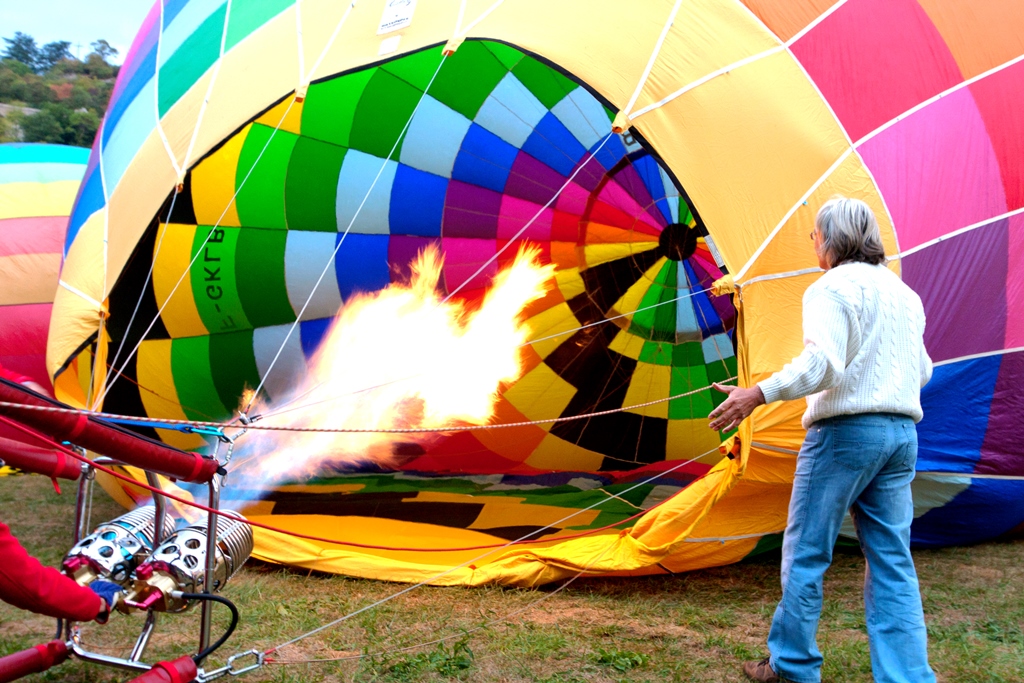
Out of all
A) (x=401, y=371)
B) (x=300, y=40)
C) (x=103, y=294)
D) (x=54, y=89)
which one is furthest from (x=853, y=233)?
(x=54, y=89)

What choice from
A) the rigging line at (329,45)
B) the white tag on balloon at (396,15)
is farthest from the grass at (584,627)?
the white tag on balloon at (396,15)

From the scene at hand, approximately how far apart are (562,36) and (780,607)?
197 centimetres

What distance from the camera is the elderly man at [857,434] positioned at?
210cm

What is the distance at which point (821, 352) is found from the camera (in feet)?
6.81

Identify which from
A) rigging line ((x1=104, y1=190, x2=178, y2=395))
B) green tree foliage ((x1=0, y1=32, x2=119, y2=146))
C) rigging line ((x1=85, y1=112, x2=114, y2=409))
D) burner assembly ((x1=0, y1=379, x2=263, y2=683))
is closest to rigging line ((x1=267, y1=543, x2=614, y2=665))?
burner assembly ((x1=0, y1=379, x2=263, y2=683))

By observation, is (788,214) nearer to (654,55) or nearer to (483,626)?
(654,55)

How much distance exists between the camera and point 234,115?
12.7 ft

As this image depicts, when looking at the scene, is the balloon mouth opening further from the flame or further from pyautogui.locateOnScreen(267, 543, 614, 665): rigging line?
pyautogui.locateOnScreen(267, 543, 614, 665): rigging line

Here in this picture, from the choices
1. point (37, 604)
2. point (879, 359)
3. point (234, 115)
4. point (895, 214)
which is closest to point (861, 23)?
point (895, 214)

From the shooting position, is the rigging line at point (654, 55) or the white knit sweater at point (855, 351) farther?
the rigging line at point (654, 55)

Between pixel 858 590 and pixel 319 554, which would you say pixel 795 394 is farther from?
pixel 319 554

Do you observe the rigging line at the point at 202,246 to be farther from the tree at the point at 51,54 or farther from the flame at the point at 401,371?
the tree at the point at 51,54

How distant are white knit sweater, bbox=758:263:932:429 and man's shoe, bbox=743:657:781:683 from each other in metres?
0.64

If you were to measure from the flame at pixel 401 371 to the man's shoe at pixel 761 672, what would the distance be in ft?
6.57
